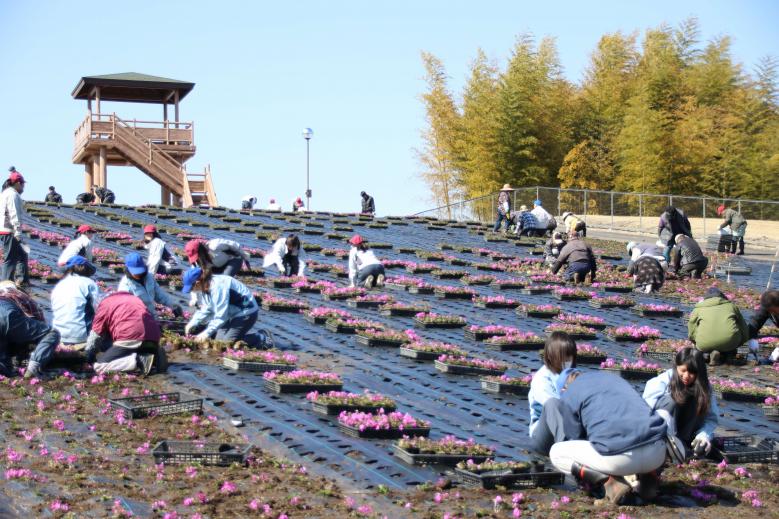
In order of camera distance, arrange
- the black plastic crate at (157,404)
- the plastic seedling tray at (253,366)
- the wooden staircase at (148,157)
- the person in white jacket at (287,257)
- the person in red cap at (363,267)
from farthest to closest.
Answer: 1. the wooden staircase at (148,157)
2. the person in white jacket at (287,257)
3. the person in red cap at (363,267)
4. the plastic seedling tray at (253,366)
5. the black plastic crate at (157,404)

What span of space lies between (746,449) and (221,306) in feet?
21.9

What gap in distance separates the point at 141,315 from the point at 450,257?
52.5ft

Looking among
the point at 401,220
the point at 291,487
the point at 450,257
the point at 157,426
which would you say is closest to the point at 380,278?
the point at 450,257

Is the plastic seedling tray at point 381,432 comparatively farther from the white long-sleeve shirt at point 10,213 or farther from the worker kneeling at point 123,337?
the white long-sleeve shirt at point 10,213

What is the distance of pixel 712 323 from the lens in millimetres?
14438

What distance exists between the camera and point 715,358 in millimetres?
14727

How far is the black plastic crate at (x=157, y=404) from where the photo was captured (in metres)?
10.1

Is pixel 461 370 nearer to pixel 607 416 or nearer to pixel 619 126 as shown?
pixel 607 416

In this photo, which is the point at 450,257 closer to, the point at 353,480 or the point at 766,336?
the point at 766,336

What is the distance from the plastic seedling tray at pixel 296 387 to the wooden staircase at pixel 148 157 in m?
35.2

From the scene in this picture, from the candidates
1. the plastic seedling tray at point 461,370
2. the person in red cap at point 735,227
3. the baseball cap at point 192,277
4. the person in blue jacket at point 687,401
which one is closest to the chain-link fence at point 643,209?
the person in red cap at point 735,227

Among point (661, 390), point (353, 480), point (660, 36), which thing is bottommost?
point (353, 480)

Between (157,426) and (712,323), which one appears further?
(712,323)

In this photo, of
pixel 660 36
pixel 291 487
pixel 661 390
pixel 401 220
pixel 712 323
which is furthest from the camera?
pixel 660 36
